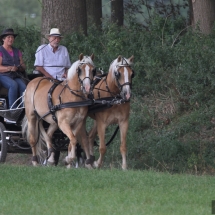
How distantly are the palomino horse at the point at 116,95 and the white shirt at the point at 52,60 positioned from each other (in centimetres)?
93

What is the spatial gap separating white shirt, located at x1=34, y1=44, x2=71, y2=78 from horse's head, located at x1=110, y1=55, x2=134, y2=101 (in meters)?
1.37

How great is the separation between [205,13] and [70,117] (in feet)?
21.9

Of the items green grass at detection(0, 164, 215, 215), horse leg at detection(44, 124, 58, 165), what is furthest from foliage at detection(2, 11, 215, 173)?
green grass at detection(0, 164, 215, 215)

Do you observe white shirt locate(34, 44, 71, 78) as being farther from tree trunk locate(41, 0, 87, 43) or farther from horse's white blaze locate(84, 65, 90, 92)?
tree trunk locate(41, 0, 87, 43)

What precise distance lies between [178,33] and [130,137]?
4.17 meters

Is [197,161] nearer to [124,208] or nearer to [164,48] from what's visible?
[164,48]

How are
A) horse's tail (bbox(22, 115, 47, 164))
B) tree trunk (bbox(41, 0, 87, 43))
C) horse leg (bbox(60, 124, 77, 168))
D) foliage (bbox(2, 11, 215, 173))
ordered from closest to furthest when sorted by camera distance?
horse leg (bbox(60, 124, 77, 168))
horse's tail (bbox(22, 115, 47, 164))
foliage (bbox(2, 11, 215, 173))
tree trunk (bbox(41, 0, 87, 43))

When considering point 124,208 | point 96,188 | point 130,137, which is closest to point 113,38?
point 130,137

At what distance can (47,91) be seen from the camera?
14.8 metres

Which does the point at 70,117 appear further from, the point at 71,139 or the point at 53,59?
the point at 53,59

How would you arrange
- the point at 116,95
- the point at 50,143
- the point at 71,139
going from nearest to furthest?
1. the point at 71,139
2. the point at 116,95
3. the point at 50,143

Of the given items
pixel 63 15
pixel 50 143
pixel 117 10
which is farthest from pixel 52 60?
pixel 117 10

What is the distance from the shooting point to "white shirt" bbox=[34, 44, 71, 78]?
15406 mm

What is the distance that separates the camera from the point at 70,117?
14.3 m
